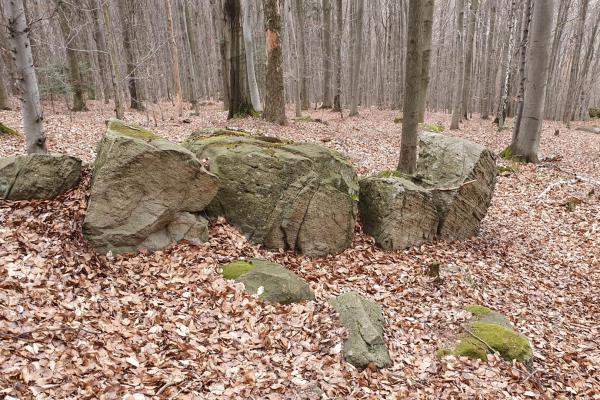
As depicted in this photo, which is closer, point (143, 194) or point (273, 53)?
point (143, 194)

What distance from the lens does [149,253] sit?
19.0ft

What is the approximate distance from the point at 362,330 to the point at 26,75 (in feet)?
21.8

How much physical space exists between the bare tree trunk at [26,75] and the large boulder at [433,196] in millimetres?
6211

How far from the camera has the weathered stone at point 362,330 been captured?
4655 mm

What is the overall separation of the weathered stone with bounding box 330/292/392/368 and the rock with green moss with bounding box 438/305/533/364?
878 millimetres

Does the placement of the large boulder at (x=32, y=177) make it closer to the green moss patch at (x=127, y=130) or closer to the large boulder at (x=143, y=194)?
the large boulder at (x=143, y=194)

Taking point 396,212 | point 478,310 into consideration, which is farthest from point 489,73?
point 478,310

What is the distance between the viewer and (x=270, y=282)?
554 centimetres

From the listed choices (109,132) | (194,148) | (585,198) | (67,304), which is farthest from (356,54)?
(67,304)

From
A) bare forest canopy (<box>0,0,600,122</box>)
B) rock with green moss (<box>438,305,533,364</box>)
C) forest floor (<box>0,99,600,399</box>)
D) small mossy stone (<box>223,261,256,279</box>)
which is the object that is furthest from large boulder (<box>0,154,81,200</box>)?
rock with green moss (<box>438,305,533,364</box>)

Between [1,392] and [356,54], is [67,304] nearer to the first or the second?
[1,392]

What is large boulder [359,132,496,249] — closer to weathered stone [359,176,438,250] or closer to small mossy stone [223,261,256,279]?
weathered stone [359,176,438,250]

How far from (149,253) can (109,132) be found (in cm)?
206

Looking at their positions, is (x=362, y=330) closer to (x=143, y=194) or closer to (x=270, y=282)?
(x=270, y=282)
